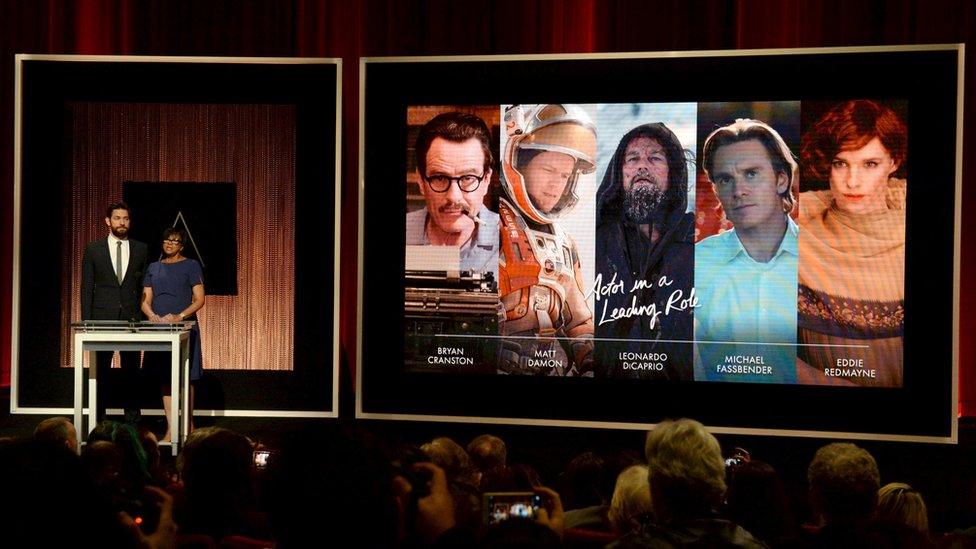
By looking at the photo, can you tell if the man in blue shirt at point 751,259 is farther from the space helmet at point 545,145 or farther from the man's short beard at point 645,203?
the space helmet at point 545,145

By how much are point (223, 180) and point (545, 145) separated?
87.3 inches

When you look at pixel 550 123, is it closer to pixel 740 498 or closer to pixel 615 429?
pixel 615 429

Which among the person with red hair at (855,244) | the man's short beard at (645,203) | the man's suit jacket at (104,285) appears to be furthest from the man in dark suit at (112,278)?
the person with red hair at (855,244)

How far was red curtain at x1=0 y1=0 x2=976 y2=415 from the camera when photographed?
6449 millimetres

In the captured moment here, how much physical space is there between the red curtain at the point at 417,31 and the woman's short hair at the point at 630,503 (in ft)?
14.9

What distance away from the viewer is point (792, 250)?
18.2 feet

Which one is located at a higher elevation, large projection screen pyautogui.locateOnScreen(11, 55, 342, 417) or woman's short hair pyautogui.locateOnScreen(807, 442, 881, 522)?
large projection screen pyautogui.locateOnScreen(11, 55, 342, 417)

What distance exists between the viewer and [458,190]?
589cm

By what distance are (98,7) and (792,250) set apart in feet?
16.9

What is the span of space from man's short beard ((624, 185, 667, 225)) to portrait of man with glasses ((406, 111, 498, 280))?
0.82 meters

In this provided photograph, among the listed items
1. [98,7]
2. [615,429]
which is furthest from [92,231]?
[615,429]

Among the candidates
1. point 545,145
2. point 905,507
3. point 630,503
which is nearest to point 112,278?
point 545,145

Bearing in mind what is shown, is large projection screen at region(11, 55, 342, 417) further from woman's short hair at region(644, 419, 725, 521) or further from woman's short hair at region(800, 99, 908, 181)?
woman's short hair at region(644, 419, 725, 521)

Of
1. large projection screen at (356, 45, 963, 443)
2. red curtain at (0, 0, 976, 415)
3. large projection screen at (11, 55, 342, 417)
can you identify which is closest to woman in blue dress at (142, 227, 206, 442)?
large projection screen at (11, 55, 342, 417)
